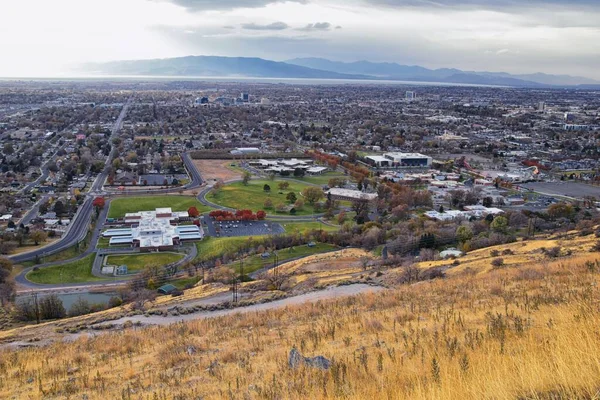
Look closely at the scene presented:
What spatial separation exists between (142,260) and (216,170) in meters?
22.8

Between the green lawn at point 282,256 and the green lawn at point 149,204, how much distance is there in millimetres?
10192

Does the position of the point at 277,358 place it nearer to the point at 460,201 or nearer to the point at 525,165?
the point at 460,201

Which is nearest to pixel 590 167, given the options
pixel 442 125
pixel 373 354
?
pixel 442 125

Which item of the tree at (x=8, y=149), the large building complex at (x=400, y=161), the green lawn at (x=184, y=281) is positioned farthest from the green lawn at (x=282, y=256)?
the tree at (x=8, y=149)

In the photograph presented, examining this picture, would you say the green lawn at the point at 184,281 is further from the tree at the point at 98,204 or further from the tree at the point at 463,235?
the tree at the point at 98,204

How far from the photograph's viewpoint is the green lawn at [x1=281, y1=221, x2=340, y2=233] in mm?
28072

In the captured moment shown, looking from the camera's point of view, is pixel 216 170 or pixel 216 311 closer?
pixel 216 311

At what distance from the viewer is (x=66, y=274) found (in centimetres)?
2172

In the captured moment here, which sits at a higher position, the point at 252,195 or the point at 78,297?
the point at 252,195

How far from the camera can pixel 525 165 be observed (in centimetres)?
4953

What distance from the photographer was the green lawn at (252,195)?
33.6 metres

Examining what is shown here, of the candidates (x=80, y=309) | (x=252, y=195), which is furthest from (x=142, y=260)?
(x=252, y=195)

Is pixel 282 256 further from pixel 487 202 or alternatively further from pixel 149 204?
pixel 487 202

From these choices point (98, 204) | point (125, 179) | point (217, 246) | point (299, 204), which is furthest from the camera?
point (125, 179)
